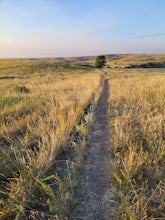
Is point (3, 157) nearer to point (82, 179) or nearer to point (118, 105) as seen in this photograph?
point (82, 179)

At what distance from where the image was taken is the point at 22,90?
12.9 m

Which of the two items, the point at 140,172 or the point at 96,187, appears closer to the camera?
the point at 96,187

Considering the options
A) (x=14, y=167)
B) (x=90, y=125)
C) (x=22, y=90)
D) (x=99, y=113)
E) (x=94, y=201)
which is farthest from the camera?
(x=22, y=90)

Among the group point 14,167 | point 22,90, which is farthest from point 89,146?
point 22,90

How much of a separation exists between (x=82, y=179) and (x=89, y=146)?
1.17 metres

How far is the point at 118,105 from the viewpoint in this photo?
7254 millimetres

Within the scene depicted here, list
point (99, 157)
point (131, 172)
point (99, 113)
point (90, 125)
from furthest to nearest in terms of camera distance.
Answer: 1. point (99, 113)
2. point (90, 125)
3. point (99, 157)
4. point (131, 172)

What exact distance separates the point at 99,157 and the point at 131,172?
786mm

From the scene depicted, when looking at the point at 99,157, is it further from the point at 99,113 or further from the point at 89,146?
the point at 99,113

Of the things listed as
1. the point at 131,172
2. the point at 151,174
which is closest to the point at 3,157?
the point at 131,172

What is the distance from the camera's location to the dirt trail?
7.37ft

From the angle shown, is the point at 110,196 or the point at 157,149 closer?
the point at 110,196

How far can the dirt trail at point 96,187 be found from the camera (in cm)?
225

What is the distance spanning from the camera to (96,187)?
2.68 metres
